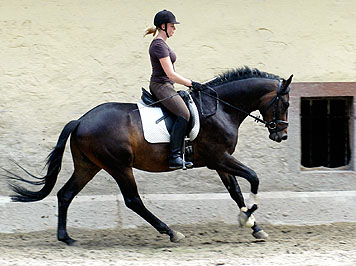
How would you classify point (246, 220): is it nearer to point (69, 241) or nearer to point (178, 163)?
point (178, 163)

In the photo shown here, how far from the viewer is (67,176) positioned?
25.1ft

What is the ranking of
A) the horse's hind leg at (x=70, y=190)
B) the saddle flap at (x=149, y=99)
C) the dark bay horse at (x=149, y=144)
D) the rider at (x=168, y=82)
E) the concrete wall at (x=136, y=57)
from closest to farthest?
1. the rider at (x=168, y=82)
2. the dark bay horse at (x=149, y=144)
3. the saddle flap at (x=149, y=99)
4. the horse's hind leg at (x=70, y=190)
5. the concrete wall at (x=136, y=57)

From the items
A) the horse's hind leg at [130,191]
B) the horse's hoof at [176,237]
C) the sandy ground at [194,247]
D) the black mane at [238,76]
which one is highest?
the black mane at [238,76]

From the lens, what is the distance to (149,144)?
660 centimetres

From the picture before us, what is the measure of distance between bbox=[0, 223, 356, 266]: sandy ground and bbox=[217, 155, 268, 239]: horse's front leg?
20cm

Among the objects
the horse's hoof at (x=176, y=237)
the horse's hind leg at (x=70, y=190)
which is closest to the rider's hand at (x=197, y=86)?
the horse's hind leg at (x=70, y=190)

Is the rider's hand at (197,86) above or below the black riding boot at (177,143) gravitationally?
above

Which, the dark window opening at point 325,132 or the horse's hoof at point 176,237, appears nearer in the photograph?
the horse's hoof at point 176,237

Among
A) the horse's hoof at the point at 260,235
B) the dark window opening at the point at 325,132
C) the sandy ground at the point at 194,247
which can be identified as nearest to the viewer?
the sandy ground at the point at 194,247

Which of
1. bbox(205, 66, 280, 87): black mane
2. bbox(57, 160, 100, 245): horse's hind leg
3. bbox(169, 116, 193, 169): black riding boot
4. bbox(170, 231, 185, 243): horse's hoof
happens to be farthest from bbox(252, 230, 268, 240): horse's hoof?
bbox(57, 160, 100, 245): horse's hind leg

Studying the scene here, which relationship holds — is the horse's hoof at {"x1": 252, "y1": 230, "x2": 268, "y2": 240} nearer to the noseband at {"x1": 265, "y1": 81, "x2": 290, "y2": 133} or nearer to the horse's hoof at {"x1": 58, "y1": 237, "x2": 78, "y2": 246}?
the noseband at {"x1": 265, "y1": 81, "x2": 290, "y2": 133}

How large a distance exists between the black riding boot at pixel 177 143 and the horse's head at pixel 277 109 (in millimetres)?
910

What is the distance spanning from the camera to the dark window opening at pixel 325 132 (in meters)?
7.97

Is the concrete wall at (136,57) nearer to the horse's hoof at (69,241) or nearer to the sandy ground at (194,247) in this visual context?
the sandy ground at (194,247)
